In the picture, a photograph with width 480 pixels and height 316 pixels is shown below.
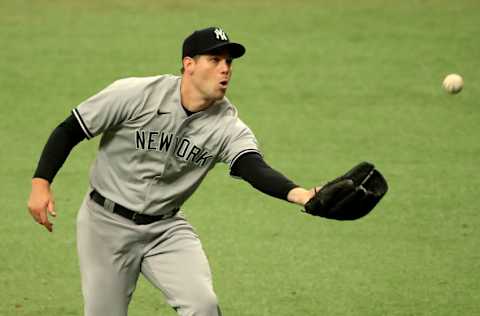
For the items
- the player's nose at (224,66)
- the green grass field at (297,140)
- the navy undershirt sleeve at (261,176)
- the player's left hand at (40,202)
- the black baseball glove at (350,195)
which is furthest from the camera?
the green grass field at (297,140)

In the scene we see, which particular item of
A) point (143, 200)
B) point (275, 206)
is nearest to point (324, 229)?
point (275, 206)

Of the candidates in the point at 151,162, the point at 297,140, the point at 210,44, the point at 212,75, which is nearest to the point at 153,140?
the point at 151,162

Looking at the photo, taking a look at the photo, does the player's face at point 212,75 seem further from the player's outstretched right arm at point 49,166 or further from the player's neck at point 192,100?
the player's outstretched right arm at point 49,166

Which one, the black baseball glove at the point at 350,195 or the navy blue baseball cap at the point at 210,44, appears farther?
the navy blue baseball cap at the point at 210,44

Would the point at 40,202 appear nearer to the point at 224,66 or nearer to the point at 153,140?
the point at 153,140

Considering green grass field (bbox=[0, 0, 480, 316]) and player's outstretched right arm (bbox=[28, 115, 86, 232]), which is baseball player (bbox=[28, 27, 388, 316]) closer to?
player's outstretched right arm (bbox=[28, 115, 86, 232])

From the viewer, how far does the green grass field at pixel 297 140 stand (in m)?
6.26

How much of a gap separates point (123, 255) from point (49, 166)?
57 cm

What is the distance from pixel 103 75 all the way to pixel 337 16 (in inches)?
115

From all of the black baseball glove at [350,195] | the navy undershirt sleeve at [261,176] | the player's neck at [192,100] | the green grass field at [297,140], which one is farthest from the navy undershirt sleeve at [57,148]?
the green grass field at [297,140]

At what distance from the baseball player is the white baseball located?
4.81 metres

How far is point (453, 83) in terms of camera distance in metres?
9.13

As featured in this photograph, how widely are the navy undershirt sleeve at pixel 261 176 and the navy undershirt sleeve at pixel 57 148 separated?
2.49 feet

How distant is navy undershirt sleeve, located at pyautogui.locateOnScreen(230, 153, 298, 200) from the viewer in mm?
4219
